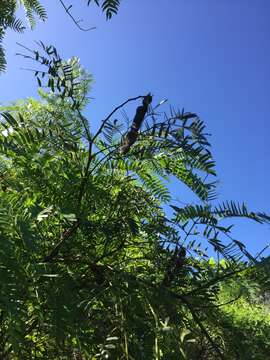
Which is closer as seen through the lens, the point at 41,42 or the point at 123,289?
the point at 123,289

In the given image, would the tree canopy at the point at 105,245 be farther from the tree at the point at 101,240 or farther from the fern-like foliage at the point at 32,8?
the fern-like foliage at the point at 32,8

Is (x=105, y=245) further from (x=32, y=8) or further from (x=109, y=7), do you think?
(x=32, y=8)

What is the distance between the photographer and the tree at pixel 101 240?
0.81 metres

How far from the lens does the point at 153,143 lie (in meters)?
1.05

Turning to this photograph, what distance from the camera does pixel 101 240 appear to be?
1146mm

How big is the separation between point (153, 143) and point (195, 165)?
10 centimetres

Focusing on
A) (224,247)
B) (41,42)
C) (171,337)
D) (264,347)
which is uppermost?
(41,42)

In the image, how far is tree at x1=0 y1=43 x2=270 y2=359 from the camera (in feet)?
2.64

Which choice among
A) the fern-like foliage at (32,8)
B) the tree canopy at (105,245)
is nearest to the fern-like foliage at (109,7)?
the tree canopy at (105,245)

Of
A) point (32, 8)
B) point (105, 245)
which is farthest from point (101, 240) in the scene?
point (32, 8)

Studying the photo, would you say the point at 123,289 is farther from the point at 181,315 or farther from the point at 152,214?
the point at 152,214

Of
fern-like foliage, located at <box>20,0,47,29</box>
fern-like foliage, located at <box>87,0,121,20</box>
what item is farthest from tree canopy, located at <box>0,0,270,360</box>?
Answer: fern-like foliage, located at <box>20,0,47,29</box>

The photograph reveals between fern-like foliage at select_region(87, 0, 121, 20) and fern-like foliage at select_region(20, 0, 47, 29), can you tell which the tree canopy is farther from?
fern-like foliage at select_region(20, 0, 47, 29)

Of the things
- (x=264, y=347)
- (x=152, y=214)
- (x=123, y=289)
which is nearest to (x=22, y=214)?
(x=123, y=289)
